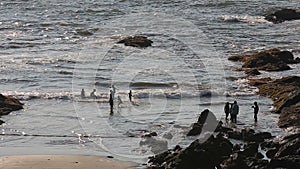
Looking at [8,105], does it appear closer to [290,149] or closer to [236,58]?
[290,149]

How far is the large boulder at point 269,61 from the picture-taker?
39.6m

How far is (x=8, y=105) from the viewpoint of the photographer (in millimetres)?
28844

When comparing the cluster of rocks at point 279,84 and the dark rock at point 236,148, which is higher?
the cluster of rocks at point 279,84

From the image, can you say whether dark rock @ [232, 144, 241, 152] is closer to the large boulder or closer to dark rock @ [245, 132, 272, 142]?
dark rock @ [245, 132, 272, 142]

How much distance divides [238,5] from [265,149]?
63973mm

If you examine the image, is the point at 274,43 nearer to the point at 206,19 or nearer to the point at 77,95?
the point at 206,19

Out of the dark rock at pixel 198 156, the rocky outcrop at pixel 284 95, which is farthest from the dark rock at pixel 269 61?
the dark rock at pixel 198 156

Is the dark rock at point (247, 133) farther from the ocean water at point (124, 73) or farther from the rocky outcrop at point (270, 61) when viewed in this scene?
the rocky outcrop at point (270, 61)

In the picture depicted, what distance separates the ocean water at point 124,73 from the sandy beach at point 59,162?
69 cm

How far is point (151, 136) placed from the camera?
23859 millimetres

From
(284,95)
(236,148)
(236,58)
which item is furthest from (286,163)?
(236,58)

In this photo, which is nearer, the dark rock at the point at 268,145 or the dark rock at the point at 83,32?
the dark rock at the point at 268,145

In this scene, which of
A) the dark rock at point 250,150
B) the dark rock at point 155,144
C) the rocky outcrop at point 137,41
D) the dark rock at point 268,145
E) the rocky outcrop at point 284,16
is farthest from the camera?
the rocky outcrop at point 284,16

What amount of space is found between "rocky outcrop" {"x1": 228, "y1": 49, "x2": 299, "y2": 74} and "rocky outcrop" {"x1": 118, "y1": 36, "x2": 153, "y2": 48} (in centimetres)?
964
